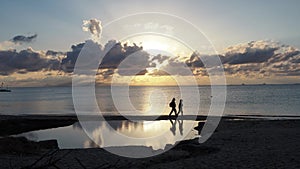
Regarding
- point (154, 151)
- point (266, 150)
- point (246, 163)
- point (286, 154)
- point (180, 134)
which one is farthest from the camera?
point (180, 134)

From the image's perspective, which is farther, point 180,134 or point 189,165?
point 180,134

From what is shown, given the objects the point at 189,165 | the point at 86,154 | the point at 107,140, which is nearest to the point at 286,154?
the point at 189,165

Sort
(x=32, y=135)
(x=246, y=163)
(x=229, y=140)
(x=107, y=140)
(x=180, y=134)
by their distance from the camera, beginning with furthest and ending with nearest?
1. (x=32, y=135)
2. (x=180, y=134)
3. (x=107, y=140)
4. (x=229, y=140)
5. (x=246, y=163)

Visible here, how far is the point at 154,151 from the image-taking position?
62.2 ft

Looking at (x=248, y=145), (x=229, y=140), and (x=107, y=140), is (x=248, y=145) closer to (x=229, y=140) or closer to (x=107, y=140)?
(x=229, y=140)

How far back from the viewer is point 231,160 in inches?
599

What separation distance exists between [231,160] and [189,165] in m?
2.01

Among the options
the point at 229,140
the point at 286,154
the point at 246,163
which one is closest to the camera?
the point at 246,163

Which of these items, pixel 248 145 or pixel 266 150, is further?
pixel 248 145

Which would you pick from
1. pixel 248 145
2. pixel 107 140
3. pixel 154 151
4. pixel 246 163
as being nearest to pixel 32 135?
pixel 107 140

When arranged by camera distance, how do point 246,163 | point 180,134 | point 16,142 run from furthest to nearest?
point 180,134 → point 16,142 → point 246,163

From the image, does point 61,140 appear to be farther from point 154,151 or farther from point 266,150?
point 266,150

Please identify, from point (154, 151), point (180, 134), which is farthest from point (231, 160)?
point (180, 134)

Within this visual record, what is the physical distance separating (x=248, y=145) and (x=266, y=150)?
1.87 meters
